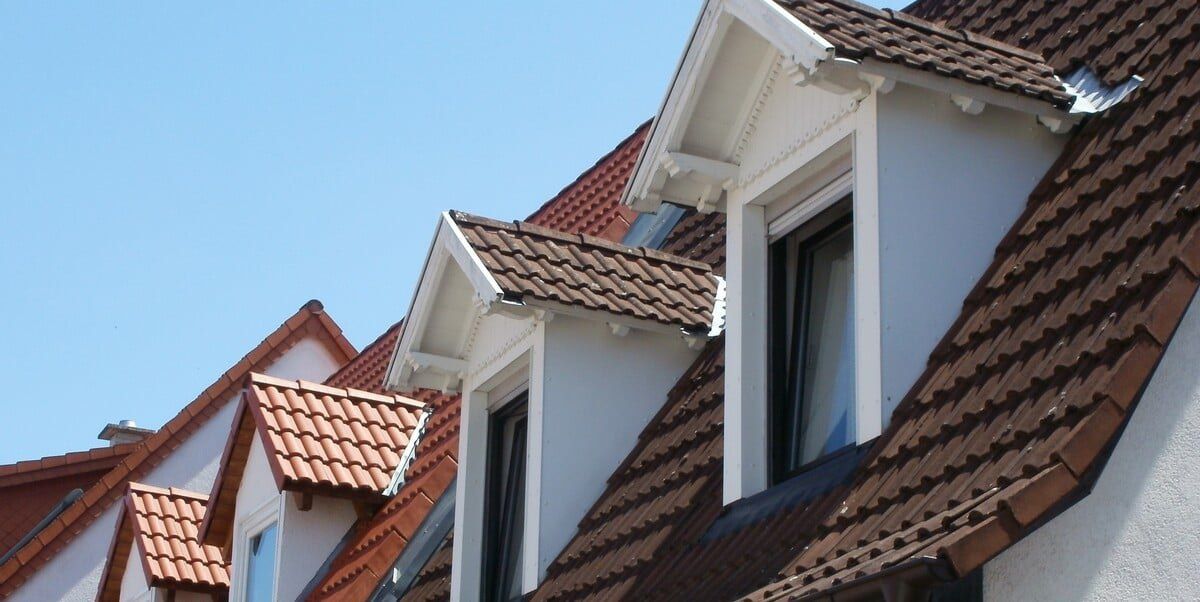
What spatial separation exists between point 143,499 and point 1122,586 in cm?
1253

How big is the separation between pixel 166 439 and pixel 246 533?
6889 mm

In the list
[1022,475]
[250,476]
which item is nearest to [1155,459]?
[1022,475]

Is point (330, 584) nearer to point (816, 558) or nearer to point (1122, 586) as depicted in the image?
point (816, 558)

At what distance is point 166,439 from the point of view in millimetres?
20312

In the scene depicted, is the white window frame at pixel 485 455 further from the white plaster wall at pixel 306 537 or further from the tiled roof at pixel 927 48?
the tiled roof at pixel 927 48

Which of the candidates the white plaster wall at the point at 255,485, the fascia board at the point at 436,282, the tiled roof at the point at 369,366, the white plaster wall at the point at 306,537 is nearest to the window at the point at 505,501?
the fascia board at the point at 436,282

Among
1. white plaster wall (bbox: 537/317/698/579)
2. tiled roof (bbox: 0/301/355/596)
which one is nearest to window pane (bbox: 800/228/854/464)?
white plaster wall (bbox: 537/317/698/579)

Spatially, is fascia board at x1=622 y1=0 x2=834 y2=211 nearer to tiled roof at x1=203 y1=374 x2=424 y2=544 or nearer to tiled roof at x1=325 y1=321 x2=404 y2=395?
tiled roof at x1=203 y1=374 x2=424 y2=544

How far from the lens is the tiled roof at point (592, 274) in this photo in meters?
9.45

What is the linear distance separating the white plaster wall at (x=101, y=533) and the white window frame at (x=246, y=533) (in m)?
5.77

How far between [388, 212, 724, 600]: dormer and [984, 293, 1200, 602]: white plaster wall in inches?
169

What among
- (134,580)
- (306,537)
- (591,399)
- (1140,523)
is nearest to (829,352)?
(591,399)

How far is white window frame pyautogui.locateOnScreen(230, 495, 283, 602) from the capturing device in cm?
1316

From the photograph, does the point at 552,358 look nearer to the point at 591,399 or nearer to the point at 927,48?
the point at 591,399
